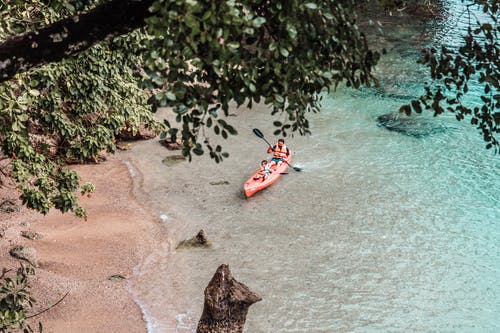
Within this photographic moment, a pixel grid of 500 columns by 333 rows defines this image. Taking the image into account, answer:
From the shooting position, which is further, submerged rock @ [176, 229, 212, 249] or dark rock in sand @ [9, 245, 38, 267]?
submerged rock @ [176, 229, 212, 249]

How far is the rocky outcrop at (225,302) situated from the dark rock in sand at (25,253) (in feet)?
21.4

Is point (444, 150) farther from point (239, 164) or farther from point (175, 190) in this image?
point (175, 190)

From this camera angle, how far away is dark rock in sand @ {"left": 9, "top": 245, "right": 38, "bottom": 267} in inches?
568

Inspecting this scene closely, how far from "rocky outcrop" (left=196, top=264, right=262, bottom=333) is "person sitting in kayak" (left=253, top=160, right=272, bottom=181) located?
10070 millimetres

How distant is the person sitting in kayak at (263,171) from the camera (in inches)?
758

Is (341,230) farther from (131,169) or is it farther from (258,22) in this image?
(258,22)

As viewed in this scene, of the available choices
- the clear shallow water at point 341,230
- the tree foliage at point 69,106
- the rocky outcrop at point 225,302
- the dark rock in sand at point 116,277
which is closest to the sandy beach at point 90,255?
the dark rock in sand at point 116,277

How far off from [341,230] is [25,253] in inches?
303

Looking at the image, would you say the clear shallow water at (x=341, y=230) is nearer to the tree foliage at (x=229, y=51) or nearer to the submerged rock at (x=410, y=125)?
the submerged rock at (x=410, y=125)

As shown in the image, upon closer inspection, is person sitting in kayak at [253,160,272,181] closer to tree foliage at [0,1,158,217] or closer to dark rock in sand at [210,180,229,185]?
dark rock in sand at [210,180,229,185]

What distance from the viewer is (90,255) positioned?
15.4 meters

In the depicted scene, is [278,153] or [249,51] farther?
[278,153]

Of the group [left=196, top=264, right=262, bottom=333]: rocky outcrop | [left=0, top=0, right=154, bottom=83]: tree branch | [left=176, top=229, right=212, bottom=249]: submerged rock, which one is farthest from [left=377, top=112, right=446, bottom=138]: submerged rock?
[left=0, top=0, right=154, bottom=83]: tree branch

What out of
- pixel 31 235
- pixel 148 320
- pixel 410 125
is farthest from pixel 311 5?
pixel 410 125
